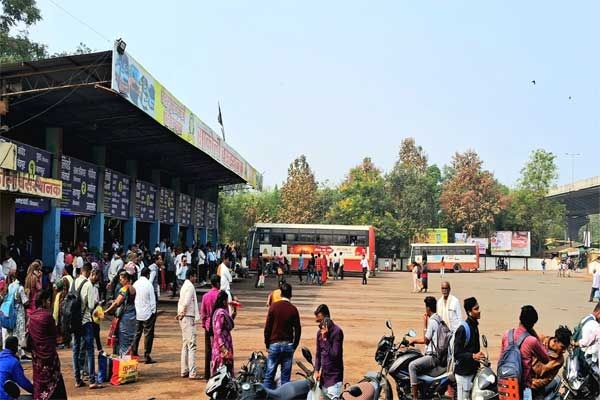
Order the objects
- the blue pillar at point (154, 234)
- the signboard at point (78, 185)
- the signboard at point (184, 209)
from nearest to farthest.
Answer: the signboard at point (78, 185), the blue pillar at point (154, 234), the signboard at point (184, 209)

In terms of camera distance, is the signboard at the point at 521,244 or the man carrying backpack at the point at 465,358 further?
the signboard at the point at 521,244

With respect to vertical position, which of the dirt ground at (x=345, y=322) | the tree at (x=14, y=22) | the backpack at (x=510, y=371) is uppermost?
the tree at (x=14, y=22)

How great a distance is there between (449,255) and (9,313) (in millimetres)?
46009

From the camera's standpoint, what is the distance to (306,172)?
216 feet

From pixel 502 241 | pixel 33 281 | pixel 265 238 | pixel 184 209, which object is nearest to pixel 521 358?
pixel 33 281

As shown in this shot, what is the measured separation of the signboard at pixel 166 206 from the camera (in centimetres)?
2884

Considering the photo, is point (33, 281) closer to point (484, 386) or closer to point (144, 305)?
point (144, 305)

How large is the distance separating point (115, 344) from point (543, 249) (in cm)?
6877

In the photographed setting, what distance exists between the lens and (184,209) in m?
33.2

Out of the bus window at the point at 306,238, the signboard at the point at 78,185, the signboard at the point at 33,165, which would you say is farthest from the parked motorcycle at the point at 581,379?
the bus window at the point at 306,238

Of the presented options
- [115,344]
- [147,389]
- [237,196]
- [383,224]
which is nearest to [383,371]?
[147,389]

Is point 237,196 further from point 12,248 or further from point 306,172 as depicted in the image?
point 12,248

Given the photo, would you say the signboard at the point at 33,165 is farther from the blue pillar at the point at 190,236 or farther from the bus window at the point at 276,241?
the bus window at the point at 276,241

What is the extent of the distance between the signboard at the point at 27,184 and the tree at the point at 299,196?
4758 centimetres
